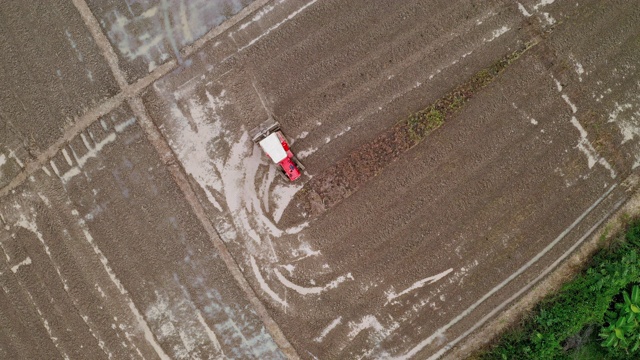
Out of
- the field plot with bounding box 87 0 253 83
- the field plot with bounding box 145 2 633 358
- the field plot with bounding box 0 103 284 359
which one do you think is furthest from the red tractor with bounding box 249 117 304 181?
the field plot with bounding box 87 0 253 83

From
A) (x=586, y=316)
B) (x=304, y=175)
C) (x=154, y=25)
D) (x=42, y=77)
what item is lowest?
(x=586, y=316)

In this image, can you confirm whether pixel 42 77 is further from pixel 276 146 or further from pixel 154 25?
pixel 276 146

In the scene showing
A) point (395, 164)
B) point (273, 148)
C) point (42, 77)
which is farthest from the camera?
point (395, 164)

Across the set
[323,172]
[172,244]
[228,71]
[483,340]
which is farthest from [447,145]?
[172,244]

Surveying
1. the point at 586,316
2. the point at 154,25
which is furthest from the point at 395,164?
the point at 154,25

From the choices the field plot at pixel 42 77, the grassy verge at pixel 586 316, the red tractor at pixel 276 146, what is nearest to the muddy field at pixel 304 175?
the field plot at pixel 42 77

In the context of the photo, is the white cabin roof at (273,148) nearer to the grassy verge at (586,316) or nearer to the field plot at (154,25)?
the field plot at (154,25)

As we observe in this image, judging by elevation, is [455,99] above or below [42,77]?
below
